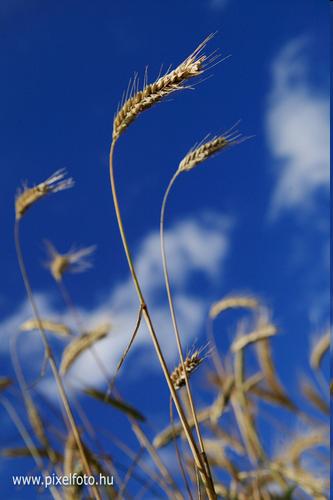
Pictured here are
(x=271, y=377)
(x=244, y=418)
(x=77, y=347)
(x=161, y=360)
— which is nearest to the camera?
(x=161, y=360)

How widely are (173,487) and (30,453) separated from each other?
63cm

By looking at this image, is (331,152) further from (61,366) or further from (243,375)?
(61,366)

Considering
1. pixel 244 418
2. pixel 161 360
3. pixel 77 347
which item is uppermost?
pixel 77 347

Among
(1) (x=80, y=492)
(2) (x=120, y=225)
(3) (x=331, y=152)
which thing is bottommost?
(1) (x=80, y=492)

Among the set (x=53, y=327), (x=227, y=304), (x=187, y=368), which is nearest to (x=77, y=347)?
(x=53, y=327)

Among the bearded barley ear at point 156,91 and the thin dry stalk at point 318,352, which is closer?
the bearded barley ear at point 156,91

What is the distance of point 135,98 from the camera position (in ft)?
4.08

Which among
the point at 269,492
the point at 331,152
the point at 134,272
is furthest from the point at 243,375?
the point at 134,272

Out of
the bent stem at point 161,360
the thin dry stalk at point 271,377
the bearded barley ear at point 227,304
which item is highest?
the bearded barley ear at point 227,304

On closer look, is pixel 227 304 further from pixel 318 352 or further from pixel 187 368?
pixel 187 368

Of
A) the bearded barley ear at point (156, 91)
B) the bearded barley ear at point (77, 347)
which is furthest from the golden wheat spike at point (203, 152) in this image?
the bearded barley ear at point (77, 347)

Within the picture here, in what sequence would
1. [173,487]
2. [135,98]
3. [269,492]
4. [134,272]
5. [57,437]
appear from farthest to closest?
[57,437] < [269,492] < [173,487] < [135,98] < [134,272]

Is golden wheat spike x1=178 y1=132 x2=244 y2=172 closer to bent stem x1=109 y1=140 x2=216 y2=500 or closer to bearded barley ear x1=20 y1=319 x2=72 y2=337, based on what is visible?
bent stem x1=109 y1=140 x2=216 y2=500

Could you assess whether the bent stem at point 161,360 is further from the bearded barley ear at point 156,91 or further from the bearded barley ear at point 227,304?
the bearded barley ear at point 227,304
